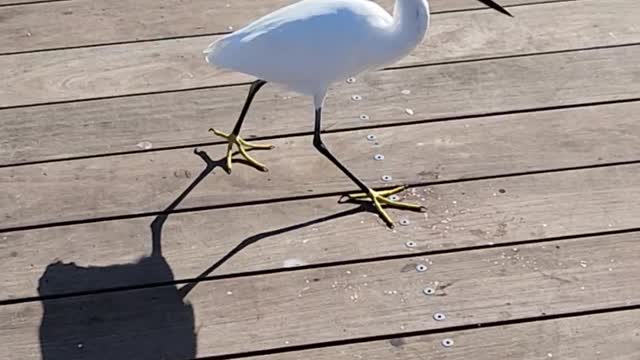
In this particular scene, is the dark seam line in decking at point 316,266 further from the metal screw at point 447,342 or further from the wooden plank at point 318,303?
the metal screw at point 447,342

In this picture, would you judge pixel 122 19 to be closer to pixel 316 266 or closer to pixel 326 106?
pixel 326 106

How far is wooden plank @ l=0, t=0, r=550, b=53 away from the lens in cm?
239

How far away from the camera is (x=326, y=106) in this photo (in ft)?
7.21

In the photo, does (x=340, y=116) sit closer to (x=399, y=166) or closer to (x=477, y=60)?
(x=399, y=166)

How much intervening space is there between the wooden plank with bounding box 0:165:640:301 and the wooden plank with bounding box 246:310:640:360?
20 centimetres

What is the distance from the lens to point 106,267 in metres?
1.82

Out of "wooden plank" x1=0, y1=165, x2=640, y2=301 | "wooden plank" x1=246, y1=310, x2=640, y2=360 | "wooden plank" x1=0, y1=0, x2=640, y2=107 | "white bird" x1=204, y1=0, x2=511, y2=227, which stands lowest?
→ "wooden plank" x1=246, y1=310, x2=640, y2=360

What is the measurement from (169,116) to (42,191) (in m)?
0.31

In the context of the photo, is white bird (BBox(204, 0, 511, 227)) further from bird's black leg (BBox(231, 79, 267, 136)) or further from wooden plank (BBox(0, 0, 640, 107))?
wooden plank (BBox(0, 0, 640, 107))

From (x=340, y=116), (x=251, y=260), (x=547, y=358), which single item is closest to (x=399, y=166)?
(x=340, y=116)

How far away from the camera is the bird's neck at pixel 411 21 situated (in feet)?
6.23

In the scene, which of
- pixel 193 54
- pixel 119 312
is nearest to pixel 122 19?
pixel 193 54

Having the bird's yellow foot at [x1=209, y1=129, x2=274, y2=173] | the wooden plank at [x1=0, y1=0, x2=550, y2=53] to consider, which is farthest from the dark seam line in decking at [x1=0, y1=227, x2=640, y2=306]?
the wooden plank at [x1=0, y1=0, x2=550, y2=53]

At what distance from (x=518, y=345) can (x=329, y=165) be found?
53cm
